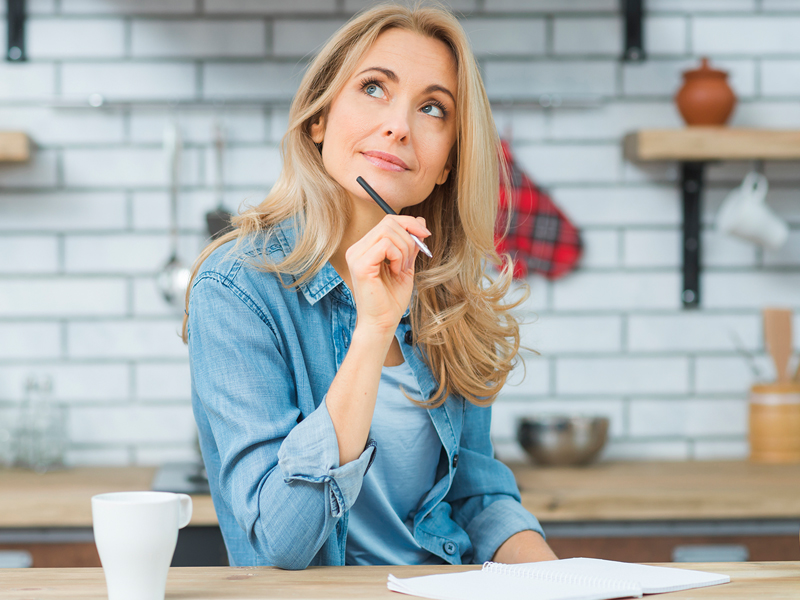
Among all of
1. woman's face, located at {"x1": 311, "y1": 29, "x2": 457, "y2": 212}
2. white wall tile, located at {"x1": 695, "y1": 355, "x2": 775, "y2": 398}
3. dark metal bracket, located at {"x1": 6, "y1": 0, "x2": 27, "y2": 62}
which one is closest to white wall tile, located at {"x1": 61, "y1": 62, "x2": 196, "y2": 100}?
dark metal bracket, located at {"x1": 6, "y1": 0, "x2": 27, "y2": 62}

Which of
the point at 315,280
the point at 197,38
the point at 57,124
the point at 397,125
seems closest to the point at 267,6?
the point at 197,38

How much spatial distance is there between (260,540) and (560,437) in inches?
54.3

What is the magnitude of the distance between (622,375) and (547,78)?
94 centimetres

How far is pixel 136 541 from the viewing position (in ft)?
2.58

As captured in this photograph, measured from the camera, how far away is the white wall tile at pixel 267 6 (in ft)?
8.12

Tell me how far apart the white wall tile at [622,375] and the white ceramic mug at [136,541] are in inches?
73.3

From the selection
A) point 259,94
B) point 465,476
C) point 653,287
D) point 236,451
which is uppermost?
point 259,94

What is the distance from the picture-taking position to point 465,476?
4.83 feet

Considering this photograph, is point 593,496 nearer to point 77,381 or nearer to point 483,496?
point 483,496

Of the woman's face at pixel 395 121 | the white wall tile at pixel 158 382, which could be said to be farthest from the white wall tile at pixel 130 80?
the woman's face at pixel 395 121

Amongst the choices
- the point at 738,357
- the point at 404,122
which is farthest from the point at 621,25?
the point at 404,122

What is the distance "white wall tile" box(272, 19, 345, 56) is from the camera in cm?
249

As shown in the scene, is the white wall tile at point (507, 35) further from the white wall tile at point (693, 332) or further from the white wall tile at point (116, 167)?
the white wall tile at point (116, 167)

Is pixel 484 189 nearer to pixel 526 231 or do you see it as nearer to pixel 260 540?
pixel 260 540
